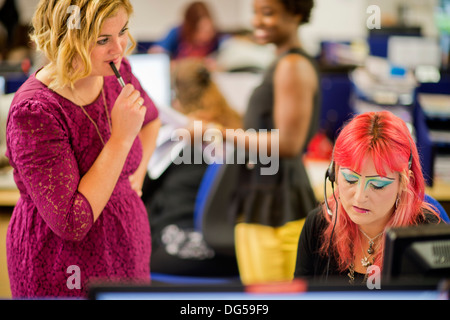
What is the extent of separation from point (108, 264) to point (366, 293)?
0.68 meters

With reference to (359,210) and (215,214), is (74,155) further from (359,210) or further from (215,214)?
(215,214)

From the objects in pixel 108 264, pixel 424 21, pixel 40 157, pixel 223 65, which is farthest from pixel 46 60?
pixel 424 21

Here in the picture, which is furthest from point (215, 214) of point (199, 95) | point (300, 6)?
point (300, 6)

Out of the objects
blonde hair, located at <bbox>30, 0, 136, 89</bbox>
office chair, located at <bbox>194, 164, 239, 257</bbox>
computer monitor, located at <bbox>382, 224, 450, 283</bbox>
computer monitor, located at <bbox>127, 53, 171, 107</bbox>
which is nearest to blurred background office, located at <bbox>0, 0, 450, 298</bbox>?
computer monitor, located at <bbox>127, 53, 171, 107</bbox>

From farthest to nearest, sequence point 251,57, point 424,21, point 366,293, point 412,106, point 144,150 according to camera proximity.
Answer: point 424,21 → point 251,57 → point 412,106 → point 144,150 → point 366,293

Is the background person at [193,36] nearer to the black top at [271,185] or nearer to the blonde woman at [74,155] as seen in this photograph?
the black top at [271,185]

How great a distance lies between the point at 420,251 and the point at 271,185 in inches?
40.7

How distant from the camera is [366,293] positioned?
2.32 feet

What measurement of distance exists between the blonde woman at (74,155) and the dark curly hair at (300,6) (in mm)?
725

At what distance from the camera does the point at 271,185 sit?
182 cm

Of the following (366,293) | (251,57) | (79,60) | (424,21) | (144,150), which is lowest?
(366,293)

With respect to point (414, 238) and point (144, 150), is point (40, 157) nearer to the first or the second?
point (144, 150)

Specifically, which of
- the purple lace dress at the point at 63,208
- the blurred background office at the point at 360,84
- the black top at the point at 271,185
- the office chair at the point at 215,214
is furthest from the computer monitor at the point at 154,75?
the purple lace dress at the point at 63,208

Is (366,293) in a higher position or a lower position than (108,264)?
higher
